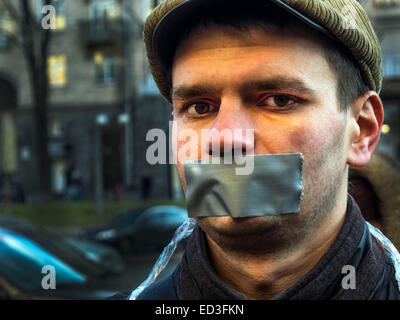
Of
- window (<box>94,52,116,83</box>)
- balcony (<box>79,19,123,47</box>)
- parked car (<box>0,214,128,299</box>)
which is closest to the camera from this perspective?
parked car (<box>0,214,128,299</box>)

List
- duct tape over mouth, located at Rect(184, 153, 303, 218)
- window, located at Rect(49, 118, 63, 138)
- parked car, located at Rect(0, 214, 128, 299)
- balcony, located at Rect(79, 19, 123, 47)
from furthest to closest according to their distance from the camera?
window, located at Rect(49, 118, 63, 138) < balcony, located at Rect(79, 19, 123, 47) < parked car, located at Rect(0, 214, 128, 299) < duct tape over mouth, located at Rect(184, 153, 303, 218)

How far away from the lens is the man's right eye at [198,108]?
110 cm

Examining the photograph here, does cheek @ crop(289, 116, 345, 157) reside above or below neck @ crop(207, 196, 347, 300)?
above

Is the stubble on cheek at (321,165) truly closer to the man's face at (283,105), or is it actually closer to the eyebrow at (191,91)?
the man's face at (283,105)

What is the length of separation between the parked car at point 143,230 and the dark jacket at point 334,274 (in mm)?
7445

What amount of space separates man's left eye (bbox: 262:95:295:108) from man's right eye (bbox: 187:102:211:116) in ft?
0.46

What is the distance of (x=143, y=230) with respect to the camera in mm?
8953

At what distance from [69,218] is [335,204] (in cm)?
1360

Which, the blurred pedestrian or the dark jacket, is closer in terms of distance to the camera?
the dark jacket

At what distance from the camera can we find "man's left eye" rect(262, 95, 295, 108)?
1.02 metres

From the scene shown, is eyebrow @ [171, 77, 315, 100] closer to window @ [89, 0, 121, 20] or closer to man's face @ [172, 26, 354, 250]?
man's face @ [172, 26, 354, 250]

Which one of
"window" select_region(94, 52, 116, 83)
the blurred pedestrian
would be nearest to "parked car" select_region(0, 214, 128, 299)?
the blurred pedestrian

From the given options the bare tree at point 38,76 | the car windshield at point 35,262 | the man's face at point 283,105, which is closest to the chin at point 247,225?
the man's face at point 283,105
